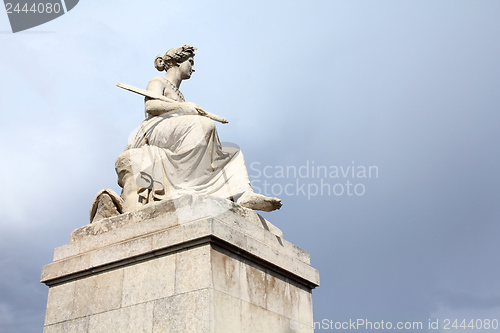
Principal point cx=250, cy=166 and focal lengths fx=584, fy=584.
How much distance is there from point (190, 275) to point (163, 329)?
2.12ft

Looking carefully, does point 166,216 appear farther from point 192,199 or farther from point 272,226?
point 272,226

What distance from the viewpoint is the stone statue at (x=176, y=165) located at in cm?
789

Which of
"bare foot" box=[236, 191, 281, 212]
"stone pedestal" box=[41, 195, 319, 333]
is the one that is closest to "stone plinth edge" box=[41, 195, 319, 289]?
"stone pedestal" box=[41, 195, 319, 333]

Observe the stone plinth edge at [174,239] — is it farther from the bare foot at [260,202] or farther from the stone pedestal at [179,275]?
the bare foot at [260,202]

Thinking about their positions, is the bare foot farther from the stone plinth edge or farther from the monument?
the stone plinth edge

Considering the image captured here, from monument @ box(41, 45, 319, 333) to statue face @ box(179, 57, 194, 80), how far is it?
35.7 inches

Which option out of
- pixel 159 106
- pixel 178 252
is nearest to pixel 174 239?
pixel 178 252

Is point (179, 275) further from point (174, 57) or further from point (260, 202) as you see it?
point (174, 57)

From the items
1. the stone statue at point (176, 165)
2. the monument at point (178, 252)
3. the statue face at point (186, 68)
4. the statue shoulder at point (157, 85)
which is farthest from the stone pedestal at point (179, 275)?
the statue face at point (186, 68)

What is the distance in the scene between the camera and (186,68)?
9.67m

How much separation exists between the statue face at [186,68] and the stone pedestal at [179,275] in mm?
3069

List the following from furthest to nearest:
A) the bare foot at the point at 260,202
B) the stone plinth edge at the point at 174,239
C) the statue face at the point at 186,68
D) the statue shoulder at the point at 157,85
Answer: the statue face at the point at 186,68 < the statue shoulder at the point at 157,85 < the bare foot at the point at 260,202 < the stone plinth edge at the point at 174,239

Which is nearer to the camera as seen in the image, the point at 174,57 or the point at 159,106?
the point at 159,106

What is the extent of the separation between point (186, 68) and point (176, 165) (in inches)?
88.9
